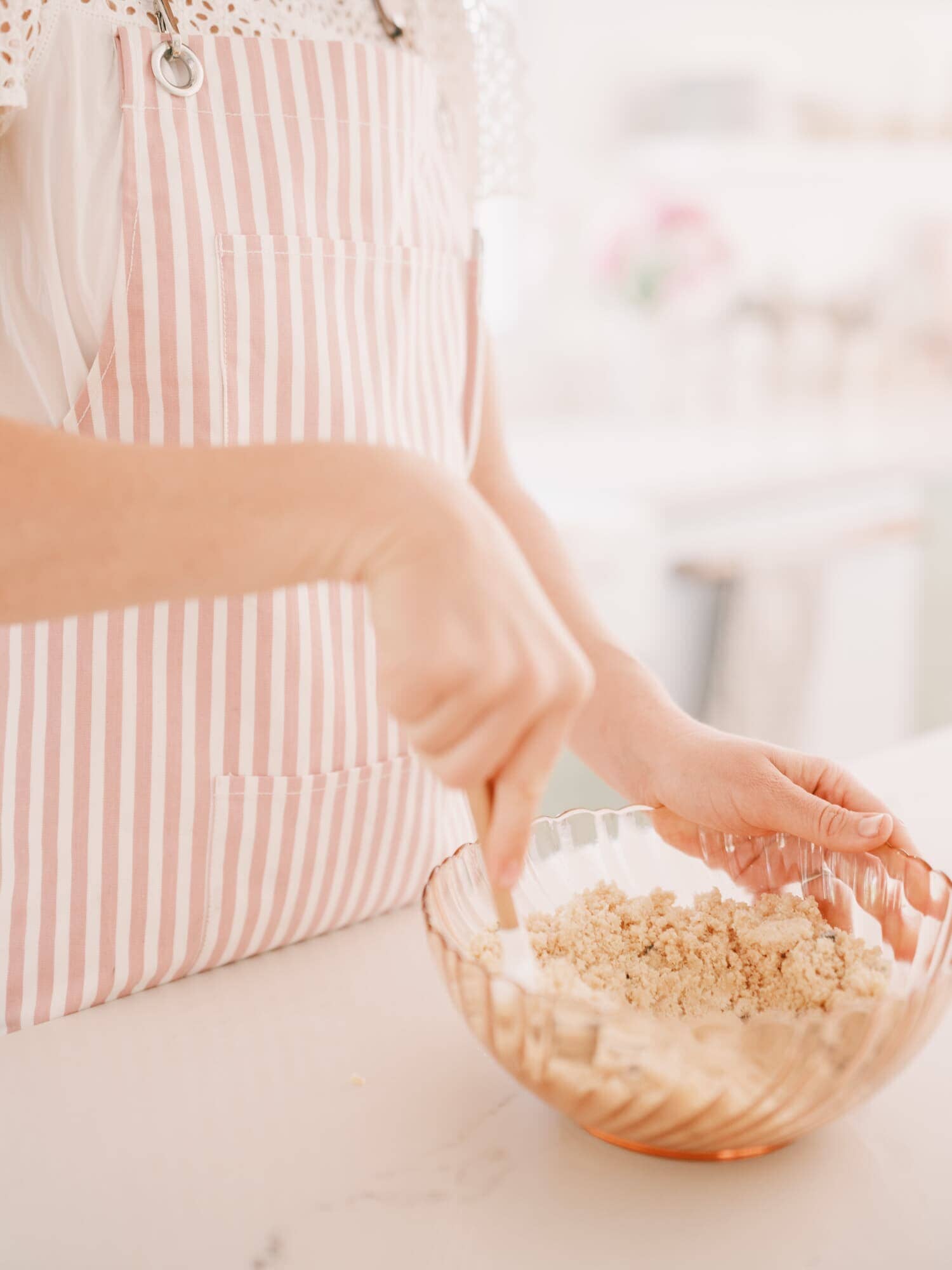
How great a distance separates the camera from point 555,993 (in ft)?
1.75

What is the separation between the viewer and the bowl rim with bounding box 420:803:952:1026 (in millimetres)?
457

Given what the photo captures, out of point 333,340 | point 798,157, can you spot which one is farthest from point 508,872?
point 798,157

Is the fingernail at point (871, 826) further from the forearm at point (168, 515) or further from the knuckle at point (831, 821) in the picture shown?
the forearm at point (168, 515)

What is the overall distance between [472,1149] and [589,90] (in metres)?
2.88

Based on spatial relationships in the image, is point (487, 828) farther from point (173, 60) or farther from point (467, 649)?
point (173, 60)

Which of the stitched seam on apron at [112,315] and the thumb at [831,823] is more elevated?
the stitched seam on apron at [112,315]

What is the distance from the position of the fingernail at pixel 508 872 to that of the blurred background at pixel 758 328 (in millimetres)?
1921

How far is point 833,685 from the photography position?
2580 mm

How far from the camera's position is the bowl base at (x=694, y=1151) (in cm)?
50

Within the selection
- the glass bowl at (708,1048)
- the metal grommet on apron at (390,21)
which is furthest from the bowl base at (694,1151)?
the metal grommet on apron at (390,21)

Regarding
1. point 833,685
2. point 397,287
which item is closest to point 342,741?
point 397,287

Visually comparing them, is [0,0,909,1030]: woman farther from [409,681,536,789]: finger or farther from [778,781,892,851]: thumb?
[409,681,536,789]: finger

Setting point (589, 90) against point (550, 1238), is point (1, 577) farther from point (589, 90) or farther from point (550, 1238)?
point (589, 90)

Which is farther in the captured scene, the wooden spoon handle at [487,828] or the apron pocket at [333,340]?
the apron pocket at [333,340]
